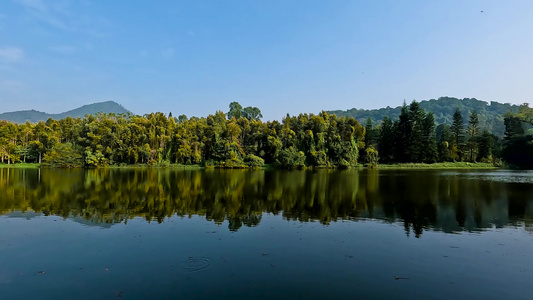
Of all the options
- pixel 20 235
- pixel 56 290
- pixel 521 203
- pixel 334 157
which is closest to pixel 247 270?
pixel 56 290

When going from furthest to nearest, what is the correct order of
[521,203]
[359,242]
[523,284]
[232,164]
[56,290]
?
[232,164] → [521,203] → [359,242] → [523,284] → [56,290]

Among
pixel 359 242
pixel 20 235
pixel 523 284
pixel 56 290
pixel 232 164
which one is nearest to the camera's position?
pixel 56 290

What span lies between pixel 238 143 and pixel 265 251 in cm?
5959

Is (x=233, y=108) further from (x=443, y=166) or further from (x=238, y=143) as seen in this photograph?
(x=443, y=166)

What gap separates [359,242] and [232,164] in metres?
54.1

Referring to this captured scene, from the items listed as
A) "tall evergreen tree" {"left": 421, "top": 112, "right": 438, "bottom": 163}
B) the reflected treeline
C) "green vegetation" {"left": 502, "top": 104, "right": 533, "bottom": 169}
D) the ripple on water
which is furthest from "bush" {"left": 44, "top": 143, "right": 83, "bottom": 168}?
"green vegetation" {"left": 502, "top": 104, "right": 533, "bottom": 169}

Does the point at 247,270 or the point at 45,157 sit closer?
the point at 247,270

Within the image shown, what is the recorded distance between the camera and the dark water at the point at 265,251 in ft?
21.8

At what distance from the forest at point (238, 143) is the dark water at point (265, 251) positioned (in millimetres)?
47909

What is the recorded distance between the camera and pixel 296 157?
63688 millimetres

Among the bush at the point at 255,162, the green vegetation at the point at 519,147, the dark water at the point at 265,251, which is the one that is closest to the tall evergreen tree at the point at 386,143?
the green vegetation at the point at 519,147

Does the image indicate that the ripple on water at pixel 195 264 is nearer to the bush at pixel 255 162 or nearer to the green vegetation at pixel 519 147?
the bush at pixel 255 162

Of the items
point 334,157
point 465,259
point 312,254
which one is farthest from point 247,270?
point 334,157

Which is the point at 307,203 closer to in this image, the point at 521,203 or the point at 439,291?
the point at 439,291
